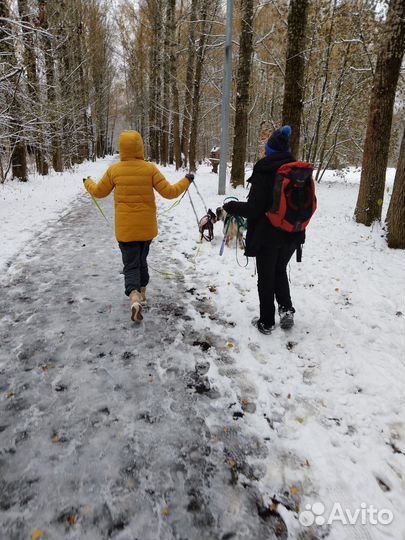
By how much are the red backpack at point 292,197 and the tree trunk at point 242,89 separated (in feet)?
34.5

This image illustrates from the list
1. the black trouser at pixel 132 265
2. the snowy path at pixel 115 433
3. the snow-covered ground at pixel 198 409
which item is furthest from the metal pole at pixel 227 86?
the snowy path at pixel 115 433

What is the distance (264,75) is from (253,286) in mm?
30477

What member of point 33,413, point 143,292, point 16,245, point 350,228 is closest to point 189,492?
point 33,413

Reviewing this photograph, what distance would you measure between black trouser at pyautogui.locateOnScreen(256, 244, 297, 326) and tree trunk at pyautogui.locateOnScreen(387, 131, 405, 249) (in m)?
3.47

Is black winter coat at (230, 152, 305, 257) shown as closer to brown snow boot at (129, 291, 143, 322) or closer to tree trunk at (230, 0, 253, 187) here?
brown snow boot at (129, 291, 143, 322)

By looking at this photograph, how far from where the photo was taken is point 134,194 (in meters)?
4.23

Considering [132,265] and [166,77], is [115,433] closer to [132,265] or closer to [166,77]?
[132,265]

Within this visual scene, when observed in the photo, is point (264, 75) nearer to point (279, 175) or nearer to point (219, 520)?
point (279, 175)

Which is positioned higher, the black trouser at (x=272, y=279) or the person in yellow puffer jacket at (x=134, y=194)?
the person in yellow puffer jacket at (x=134, y=194)

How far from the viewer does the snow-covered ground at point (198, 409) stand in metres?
2.16

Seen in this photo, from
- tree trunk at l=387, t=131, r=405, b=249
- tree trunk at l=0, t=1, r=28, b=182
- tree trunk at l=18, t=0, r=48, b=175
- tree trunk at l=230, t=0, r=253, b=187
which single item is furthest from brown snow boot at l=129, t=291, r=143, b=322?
tree trunk at l=230, t=0, r=253, b=187

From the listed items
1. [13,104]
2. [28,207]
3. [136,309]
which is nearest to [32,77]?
[13,104]

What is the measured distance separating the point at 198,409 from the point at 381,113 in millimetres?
7030

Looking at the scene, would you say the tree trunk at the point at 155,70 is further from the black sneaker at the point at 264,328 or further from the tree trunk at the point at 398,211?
the black sneaker at the point at 264,328
